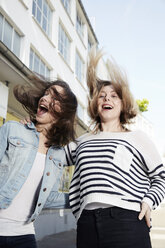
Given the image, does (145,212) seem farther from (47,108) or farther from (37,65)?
(37,65)

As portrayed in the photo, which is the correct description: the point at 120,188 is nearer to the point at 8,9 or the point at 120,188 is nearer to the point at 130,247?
the point at 130,247

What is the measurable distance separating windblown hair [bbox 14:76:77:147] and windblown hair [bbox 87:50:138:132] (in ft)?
0.71

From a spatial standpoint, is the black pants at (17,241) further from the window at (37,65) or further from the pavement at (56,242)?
the window at (37,65)

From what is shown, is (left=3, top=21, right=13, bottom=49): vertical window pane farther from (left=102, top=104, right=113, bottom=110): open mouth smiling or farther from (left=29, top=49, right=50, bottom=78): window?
(left=102, top=104, right=113, bottom=110): open mouth smiling

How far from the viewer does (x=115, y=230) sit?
1.77 m

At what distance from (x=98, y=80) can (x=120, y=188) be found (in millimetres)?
1130

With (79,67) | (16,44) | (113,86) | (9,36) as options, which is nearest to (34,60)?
(16,44)

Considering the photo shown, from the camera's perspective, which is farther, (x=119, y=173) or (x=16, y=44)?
(x=16, y=44)

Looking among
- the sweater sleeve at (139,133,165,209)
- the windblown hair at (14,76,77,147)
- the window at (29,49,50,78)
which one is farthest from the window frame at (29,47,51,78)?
the sweater sleeve at (139,133,165,209)

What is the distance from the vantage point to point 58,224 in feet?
27.3

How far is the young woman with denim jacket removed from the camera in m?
1.92

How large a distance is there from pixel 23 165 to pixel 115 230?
0.79m

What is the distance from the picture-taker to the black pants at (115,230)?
1753 millimetres

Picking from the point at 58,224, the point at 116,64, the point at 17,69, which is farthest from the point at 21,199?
the point at 58,224
